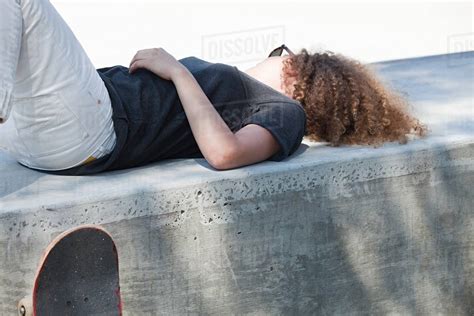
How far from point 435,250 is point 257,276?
27.9 inches

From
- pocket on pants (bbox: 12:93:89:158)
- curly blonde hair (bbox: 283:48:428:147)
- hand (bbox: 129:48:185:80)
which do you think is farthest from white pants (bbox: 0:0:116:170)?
curly blonde hair (bbox: 283:48:428:147)

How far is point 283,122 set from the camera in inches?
125

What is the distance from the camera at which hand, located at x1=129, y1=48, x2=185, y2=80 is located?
3.21 m

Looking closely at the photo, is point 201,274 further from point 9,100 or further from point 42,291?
point 9,100

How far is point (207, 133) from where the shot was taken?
3.07 meters

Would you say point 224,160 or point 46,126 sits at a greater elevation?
point 46,126

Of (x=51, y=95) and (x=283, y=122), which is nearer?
(x=51, y=95)

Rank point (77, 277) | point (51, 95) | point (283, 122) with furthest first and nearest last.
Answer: point (283, 122) → point (51, 95) → point (77, 277)

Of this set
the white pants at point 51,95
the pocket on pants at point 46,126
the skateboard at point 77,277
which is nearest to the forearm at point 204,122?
the white pants at point 51,95

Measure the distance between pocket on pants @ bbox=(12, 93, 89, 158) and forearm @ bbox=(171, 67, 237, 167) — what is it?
35 cm

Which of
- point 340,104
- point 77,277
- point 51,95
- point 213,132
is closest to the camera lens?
point 77,277

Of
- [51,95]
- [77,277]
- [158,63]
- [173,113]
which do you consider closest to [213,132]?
[173,113]

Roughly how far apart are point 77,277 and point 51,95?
1.89 ft

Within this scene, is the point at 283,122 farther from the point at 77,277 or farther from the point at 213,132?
the point at 77,277
